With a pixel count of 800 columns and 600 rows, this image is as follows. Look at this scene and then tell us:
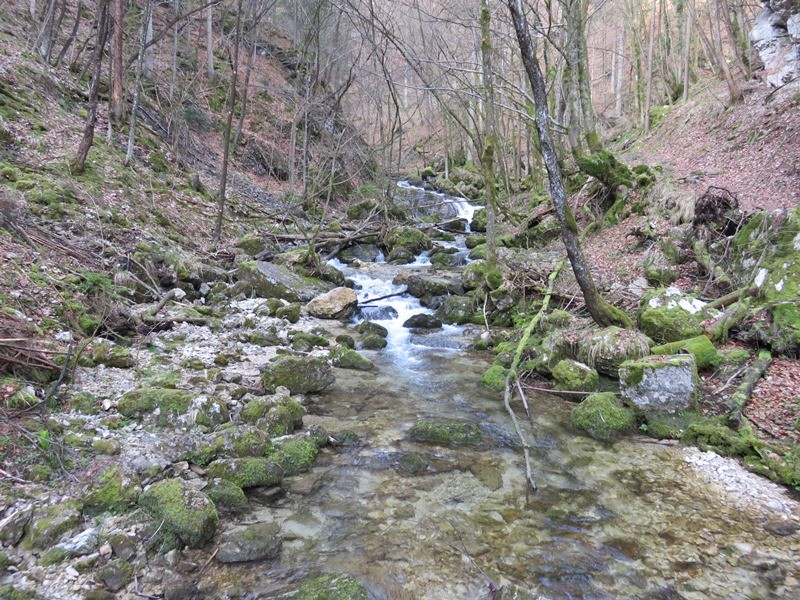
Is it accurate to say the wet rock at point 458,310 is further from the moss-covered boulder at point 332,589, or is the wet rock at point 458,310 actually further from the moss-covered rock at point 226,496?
the moss-covered boulder at point 332,589

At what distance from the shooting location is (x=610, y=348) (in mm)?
7039

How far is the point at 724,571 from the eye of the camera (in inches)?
143

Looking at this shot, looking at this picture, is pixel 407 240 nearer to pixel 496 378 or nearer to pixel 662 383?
pixel 496 378

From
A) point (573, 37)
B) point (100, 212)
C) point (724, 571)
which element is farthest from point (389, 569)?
point (573, 37)

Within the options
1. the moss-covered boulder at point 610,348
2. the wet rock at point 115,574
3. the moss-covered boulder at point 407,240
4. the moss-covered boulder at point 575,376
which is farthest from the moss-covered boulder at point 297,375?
the moss-covered boulder at point 407,240

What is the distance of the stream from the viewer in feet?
11.7

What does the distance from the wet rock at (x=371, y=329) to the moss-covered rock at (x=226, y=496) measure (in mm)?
6068

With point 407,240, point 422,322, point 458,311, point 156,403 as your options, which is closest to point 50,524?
point 156,403

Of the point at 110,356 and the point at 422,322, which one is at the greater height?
the point at 110,356

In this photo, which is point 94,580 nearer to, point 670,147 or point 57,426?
point 57,426

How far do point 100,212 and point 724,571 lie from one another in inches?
449

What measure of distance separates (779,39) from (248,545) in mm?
17683

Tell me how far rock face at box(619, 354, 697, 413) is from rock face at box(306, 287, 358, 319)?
6.90 metres

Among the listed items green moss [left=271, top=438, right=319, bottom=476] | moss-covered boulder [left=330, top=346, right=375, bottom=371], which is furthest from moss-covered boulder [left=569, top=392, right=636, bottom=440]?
moss-covered boulder [left=330, top=346, right=375, bottom=371]
